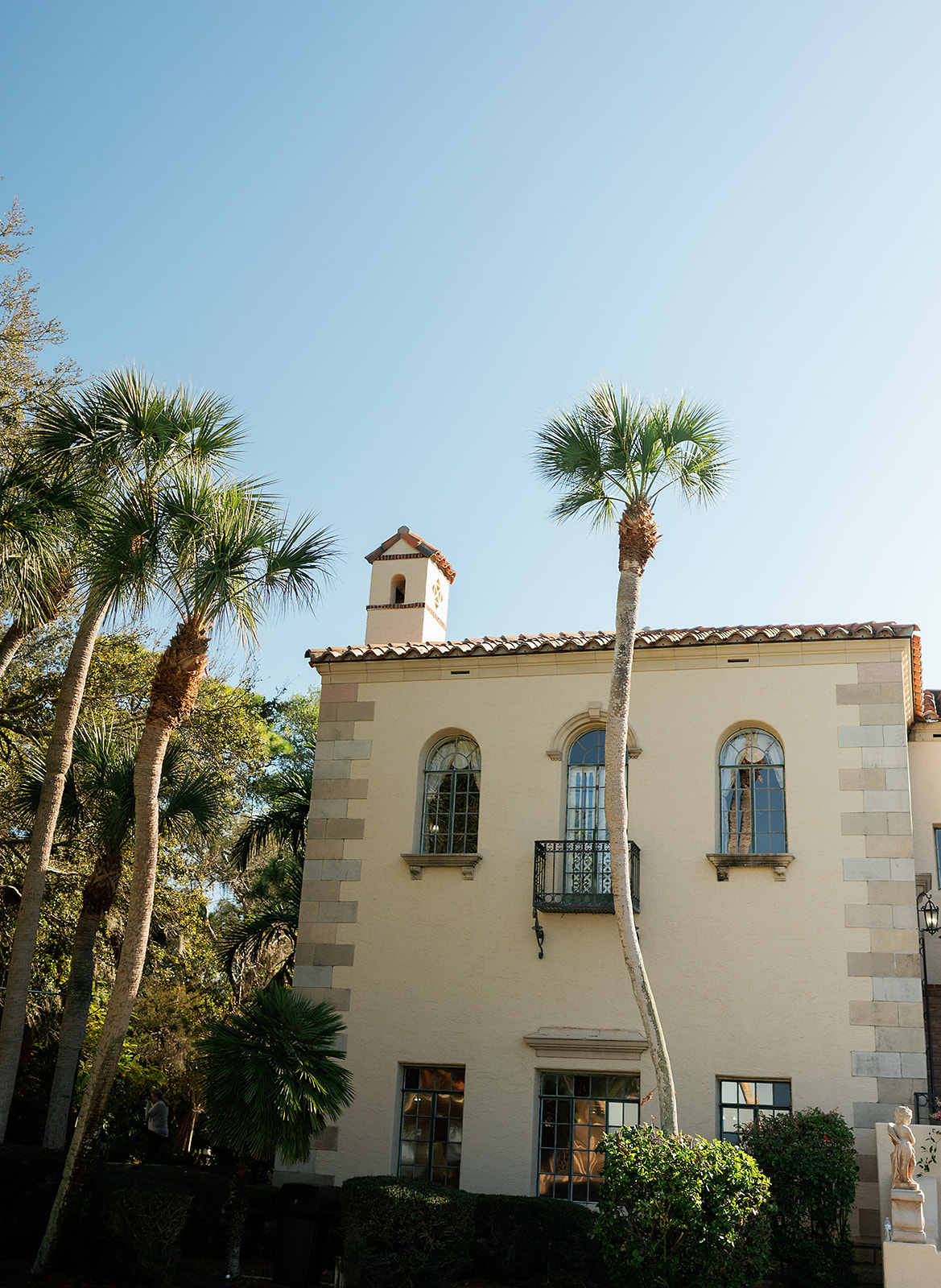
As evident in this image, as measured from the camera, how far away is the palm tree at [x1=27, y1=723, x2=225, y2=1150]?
15.6 meters

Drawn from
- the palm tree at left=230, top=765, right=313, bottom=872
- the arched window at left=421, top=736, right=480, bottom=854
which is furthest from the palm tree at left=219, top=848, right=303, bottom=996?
the arched window at left=421, top=736, right=480, bottom=854

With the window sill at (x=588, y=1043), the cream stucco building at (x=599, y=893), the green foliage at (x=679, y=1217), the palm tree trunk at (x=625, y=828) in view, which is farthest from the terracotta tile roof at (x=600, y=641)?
the green foliage at (x=679, y=1217)

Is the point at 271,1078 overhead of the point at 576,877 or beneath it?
beneath

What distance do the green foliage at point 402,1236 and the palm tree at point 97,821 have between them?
5.12 m

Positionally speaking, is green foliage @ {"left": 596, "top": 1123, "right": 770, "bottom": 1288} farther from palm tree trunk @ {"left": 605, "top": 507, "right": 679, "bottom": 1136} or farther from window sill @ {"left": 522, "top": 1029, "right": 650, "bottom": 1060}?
window sill @ {"left": 522, "top": 1029, "right": 650, "bottom": 1060}

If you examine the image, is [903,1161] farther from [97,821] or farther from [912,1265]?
[97,821]

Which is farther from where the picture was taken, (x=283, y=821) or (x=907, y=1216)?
(x=283, y=821)

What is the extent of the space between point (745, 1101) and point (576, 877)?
3374 millimetres

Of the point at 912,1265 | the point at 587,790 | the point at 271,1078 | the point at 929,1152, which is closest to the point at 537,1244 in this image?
the point at 271,1078

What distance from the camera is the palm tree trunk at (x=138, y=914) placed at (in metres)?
12.1

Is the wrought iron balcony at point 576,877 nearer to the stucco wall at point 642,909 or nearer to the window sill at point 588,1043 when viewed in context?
the stucco wall at point 642,909

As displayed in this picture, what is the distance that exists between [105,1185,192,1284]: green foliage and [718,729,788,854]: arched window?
7804 millimetres

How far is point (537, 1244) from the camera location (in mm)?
12891

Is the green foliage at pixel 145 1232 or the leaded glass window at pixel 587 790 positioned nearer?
the green foliage at pixel 145 1232
